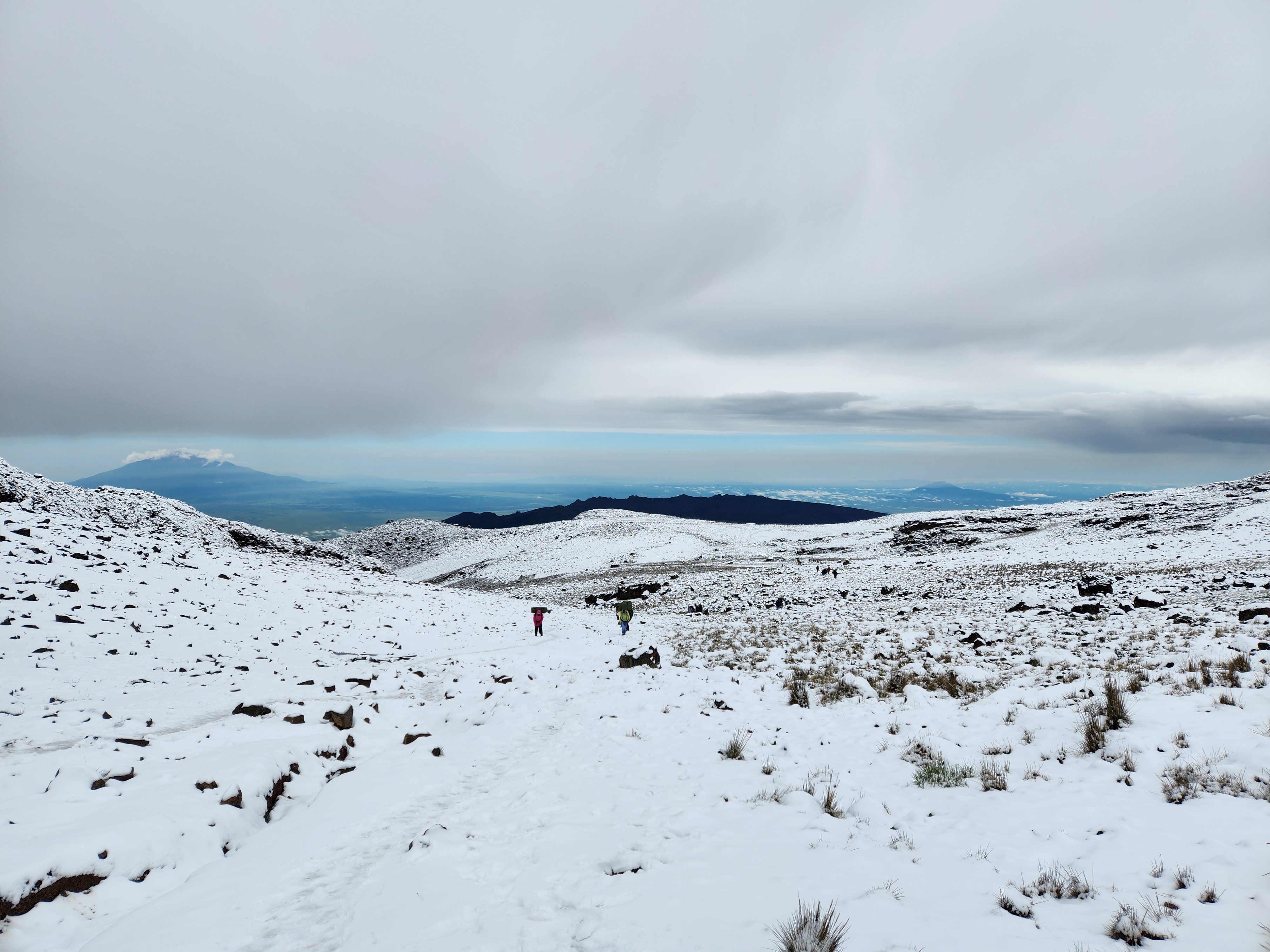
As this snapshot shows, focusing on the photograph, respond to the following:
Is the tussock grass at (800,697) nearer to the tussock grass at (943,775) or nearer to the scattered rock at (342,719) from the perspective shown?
the tussock grass at (943,775)

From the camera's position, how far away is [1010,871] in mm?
4945

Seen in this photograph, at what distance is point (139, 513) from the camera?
141 feet

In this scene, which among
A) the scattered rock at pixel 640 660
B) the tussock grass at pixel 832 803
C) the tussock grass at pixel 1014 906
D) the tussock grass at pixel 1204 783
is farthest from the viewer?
the scattered rock at pixel 640 660

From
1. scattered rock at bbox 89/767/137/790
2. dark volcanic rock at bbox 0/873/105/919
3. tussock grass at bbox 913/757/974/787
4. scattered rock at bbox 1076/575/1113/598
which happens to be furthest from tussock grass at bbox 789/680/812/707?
scattered rock at bbox 1076/575/1113/598

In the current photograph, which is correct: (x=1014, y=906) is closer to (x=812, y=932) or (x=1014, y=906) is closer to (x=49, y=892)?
(x=812, y=932)

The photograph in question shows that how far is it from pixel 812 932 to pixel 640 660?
13.2 meters

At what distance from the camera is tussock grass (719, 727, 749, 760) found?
876 centimetres

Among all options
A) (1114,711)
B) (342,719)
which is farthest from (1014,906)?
(342,719)

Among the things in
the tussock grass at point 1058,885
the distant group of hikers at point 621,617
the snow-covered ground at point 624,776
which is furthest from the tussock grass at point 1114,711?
the distant group of hikers at point 621,617

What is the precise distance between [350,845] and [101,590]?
19.7 metres

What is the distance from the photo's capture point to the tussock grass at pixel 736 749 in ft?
28.7

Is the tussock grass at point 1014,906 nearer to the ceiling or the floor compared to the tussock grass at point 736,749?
nearer to the ceiling

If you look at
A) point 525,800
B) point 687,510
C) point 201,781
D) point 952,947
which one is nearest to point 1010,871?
point 952,947

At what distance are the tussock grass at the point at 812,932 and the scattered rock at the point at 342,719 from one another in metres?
9.88
